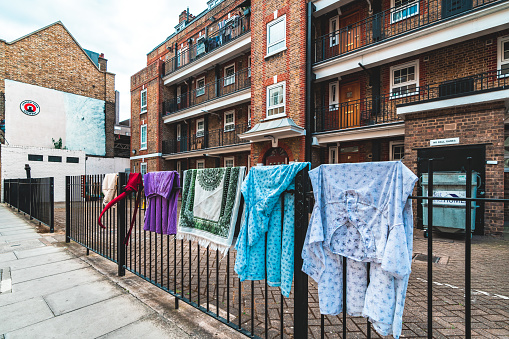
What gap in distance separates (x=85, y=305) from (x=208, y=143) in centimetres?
1587

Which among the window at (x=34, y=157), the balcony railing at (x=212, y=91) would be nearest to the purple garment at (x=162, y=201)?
the balcony railing at (x=212, y=91)

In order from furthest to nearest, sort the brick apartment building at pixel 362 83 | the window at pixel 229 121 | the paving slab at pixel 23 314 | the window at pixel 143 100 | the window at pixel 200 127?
the window at pixel 143 100 → the window at pixel 200 127 → the window at pixel 229 121 → the brick apartment building at pixel 362 83 → the paving slab at pixel 23 314

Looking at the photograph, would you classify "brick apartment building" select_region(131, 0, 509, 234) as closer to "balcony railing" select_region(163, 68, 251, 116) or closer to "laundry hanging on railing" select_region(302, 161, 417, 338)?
"balcony railing" select_region(163, 68, 251, 116)

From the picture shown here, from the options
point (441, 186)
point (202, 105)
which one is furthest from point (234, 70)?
point (441, 186)

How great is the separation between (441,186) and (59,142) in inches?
1094

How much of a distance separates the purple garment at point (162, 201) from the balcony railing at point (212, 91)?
12279 millimetres

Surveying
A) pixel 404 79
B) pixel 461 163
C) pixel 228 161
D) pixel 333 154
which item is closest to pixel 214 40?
pixel 228 161

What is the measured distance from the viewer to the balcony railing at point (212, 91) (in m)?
15.9

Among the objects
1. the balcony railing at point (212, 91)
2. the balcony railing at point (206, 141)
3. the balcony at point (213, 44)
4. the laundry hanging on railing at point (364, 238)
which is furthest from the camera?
the balcony railing at point (206, 141)

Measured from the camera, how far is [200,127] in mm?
19500

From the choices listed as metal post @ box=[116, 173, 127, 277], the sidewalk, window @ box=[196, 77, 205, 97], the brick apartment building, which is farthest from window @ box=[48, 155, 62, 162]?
metal post @ box=[116, 173, 127, 277]

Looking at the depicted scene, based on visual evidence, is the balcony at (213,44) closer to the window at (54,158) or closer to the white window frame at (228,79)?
the white window frame at (228,79)

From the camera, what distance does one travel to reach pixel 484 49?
28.8 feet

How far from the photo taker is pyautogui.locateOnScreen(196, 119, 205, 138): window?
62.8ft
